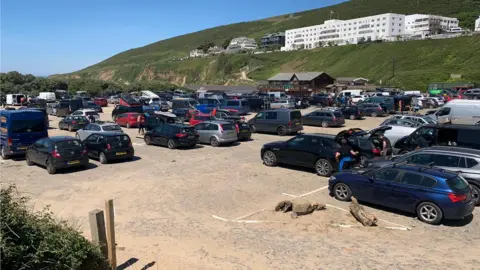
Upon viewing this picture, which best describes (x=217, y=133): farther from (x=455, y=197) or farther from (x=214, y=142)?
(x=455, y=197)

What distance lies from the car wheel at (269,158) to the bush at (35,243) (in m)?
11.9

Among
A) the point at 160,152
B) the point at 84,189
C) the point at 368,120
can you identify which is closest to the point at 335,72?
the point at 368,120

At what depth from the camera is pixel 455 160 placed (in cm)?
1222

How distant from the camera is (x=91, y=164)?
59.4 ft

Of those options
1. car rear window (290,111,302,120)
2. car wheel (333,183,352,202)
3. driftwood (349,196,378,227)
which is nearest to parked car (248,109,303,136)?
car rear window (290,111,302,120)

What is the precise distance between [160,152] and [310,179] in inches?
370

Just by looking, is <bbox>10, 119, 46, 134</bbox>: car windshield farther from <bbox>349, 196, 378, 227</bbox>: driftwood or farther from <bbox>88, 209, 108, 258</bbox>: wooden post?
<bbox>349, 196, 378, 227</bbox>: driftwood

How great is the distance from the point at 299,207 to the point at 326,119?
20.8m

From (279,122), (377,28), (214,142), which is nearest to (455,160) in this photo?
(214,142)

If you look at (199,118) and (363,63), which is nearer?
(199,118)

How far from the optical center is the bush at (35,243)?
4.73m

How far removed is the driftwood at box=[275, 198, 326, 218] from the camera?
1084cm

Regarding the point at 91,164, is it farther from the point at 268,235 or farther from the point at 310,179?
the point at 268,235

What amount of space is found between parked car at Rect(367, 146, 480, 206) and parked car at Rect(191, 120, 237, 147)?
37.9 ft
